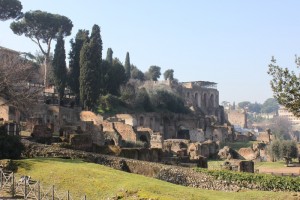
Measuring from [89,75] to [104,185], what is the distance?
3703 cm

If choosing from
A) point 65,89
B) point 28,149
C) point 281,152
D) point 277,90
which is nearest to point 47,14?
point 65,89

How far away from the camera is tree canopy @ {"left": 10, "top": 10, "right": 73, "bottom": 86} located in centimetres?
6275

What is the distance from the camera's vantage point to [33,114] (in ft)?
145

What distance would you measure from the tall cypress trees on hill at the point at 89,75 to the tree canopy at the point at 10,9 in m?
14.9

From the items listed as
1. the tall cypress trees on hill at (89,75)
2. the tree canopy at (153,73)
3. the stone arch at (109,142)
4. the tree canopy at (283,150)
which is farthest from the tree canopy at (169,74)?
the stone arch at (109,142)

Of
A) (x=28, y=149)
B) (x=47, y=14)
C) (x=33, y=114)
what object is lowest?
(x=28, y=149)

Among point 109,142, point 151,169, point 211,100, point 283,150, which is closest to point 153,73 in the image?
point 211,100

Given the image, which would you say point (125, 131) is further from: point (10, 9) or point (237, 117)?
point (237, 117)

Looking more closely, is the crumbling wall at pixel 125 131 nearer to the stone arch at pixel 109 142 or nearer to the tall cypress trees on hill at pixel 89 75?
the stone arch at pixel 109 142

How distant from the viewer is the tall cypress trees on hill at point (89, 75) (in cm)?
5303

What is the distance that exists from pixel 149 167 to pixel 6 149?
738cm

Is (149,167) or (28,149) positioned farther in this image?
(28,149)

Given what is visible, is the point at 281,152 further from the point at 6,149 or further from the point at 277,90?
the point at 6,149

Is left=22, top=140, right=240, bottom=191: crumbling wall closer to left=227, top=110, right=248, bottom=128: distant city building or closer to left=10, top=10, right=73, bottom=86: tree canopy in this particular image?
left=10, top=10, right=73, bottom=86: tree canopy
